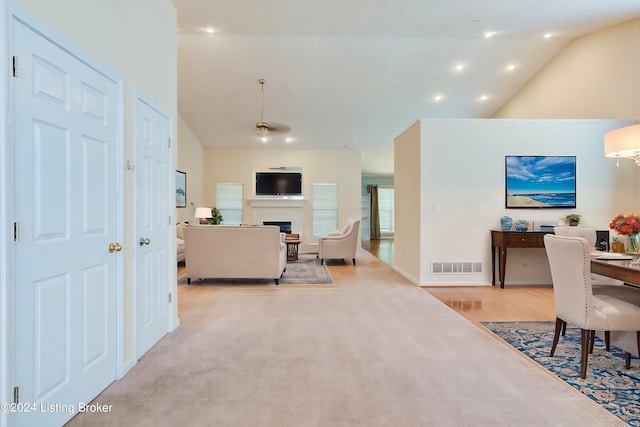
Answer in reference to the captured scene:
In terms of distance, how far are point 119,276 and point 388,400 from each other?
1935mm

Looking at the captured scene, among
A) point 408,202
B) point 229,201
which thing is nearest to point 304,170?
point 229,201

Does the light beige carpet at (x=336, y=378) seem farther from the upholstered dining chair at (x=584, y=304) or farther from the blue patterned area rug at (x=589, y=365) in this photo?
the upholstered dining chair at (x=584, y=304)

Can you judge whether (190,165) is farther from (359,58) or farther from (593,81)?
(593,81)

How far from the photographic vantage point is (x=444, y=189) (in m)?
5.09

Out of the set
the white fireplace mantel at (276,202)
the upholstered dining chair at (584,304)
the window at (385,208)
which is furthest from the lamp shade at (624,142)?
the window at (385,208)

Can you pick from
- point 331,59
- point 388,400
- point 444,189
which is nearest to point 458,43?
point 331,59

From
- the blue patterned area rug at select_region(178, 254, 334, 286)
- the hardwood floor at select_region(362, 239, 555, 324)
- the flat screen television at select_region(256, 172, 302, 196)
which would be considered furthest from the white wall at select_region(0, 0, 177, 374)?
the flat screen television at select_region(256, 172, 302, 196)

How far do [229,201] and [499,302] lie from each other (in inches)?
278

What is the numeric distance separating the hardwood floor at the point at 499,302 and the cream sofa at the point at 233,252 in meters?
2.37

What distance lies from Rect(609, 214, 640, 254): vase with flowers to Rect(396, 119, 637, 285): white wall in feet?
7.77

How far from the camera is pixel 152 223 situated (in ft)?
9.23

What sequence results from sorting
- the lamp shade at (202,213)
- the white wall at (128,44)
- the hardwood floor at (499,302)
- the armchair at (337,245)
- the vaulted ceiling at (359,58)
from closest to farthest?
the white wall at (128,44) < the hardwood floor at (499,302) < the vaulted ceiling at (359,58) < the armchair at (337,245) < the lamp shade at (202,213)

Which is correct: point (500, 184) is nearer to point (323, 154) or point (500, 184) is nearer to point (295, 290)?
point (295, 290)

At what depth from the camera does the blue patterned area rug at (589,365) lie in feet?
6.67
